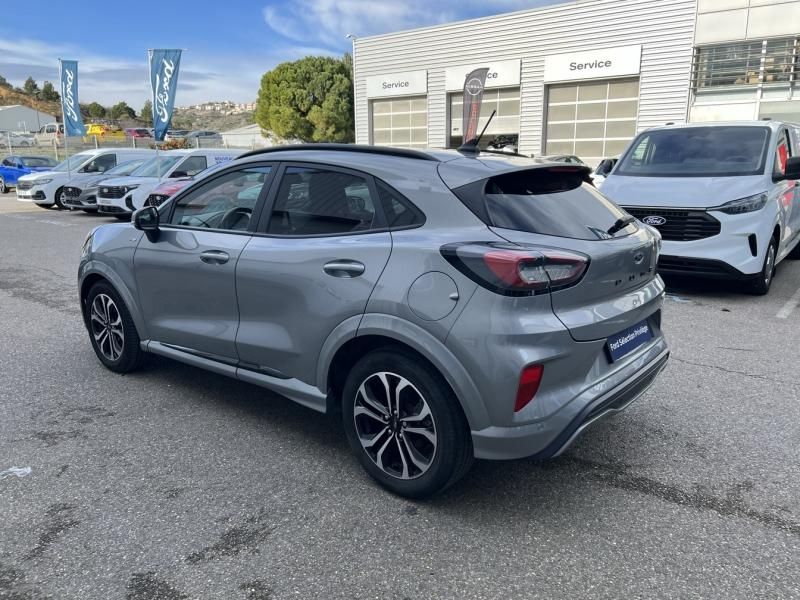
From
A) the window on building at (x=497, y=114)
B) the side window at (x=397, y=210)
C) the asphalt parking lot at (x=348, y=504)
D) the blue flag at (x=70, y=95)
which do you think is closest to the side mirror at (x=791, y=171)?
the asphalt parking lot at (x=348, y=504)

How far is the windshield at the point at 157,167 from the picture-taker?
15.5 m

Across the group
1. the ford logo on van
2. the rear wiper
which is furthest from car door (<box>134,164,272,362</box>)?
the ford logo on van

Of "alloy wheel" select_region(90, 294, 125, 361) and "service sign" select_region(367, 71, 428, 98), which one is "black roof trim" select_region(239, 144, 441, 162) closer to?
"alloy wheel" select_region(90, 294, 125, 361)

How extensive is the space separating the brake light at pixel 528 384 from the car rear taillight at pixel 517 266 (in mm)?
312

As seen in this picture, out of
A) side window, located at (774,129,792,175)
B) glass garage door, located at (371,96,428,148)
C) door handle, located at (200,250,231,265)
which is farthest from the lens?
glass garage door, located at (371,96,428,148)

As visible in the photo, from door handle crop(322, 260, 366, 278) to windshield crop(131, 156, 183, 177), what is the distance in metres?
13.5

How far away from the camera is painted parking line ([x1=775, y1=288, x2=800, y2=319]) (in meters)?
6.46

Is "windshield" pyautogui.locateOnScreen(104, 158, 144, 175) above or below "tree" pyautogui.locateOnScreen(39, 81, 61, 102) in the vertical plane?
below

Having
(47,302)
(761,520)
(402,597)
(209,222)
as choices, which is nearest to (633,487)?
(761,520)

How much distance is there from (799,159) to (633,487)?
5519mm

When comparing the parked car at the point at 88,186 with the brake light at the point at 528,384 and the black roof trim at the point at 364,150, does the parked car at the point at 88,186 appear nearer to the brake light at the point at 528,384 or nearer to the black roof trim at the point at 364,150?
the black roof trim at the point at 364,150

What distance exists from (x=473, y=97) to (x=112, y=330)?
22792 mm

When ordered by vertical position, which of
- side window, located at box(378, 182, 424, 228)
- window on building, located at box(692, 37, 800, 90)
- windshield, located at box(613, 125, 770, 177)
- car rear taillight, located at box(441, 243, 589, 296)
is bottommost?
car rear taillight, located at box(441, 243, 589, 296)

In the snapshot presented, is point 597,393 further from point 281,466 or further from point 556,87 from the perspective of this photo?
point 556,87
